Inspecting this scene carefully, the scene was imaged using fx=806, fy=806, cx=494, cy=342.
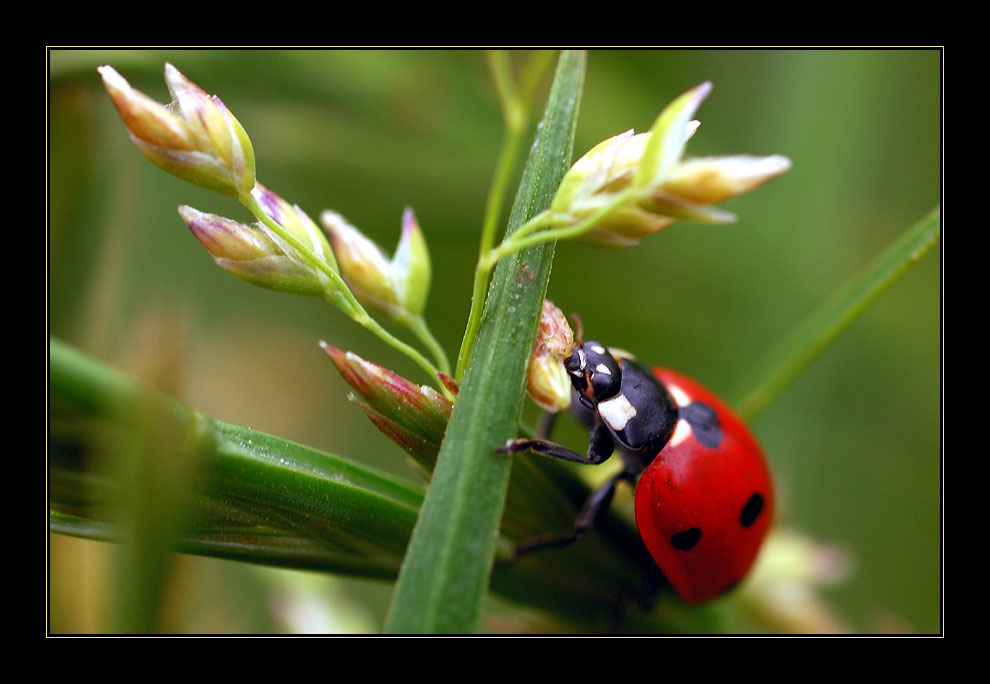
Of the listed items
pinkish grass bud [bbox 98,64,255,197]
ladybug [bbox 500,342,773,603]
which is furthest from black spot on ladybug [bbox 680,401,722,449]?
pinkish grass bud [bbox 98,64,255,197]

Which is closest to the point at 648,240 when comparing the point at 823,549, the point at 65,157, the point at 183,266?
the point at 823,549

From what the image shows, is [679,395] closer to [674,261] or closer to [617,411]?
[617,411]

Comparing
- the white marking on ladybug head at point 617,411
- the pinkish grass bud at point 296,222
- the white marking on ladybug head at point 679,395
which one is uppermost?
the pinkish grass bud at point 296,222

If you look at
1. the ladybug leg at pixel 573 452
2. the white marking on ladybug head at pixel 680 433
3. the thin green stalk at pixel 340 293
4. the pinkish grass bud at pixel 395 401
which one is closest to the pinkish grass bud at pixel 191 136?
the thin green stalk at pixel 340 293

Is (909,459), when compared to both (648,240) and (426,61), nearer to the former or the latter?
(648,240)

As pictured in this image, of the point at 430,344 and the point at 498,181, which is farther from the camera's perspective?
the point at 498,181

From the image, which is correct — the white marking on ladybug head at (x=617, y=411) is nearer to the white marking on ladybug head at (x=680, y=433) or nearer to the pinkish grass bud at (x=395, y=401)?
the white marking on ladybug head at (x=680, y=433)

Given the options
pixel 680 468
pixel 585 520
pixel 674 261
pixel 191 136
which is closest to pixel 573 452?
pixel 585 520
